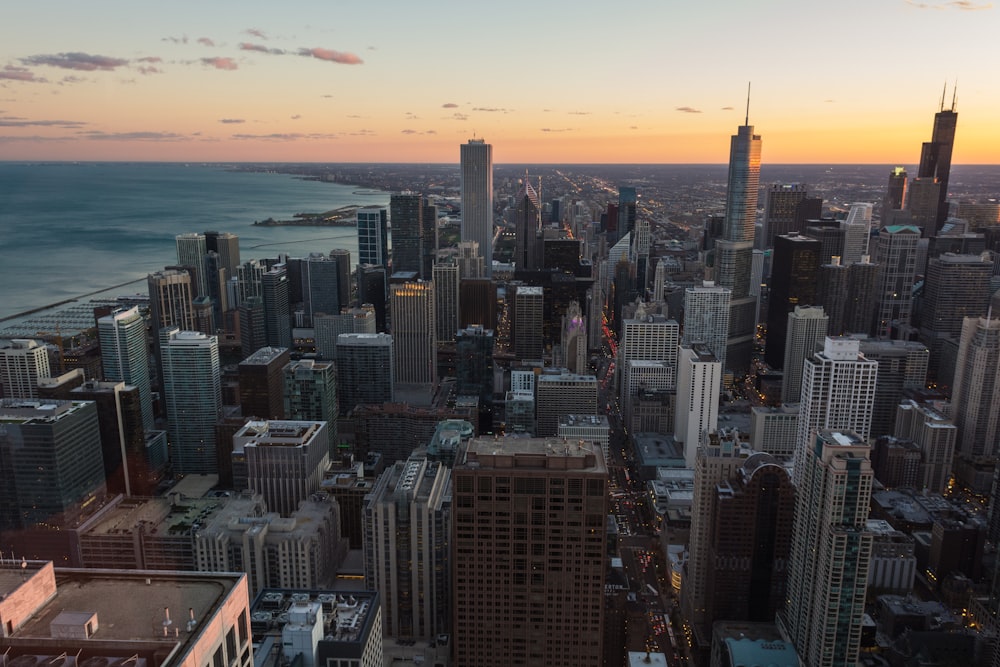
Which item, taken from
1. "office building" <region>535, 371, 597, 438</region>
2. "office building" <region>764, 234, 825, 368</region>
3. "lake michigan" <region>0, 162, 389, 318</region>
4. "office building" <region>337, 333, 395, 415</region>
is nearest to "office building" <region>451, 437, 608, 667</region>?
"lake michigan" <region>0, 162, 389, 318</region>

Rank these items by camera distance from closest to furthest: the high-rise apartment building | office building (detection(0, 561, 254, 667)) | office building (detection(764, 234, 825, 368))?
1. office building (detection(0, 561, 254, 667))
2. office building (detection(764, 234, 825, 368))
3. the high-rise apartment building

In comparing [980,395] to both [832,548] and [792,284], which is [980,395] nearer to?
[792,284]

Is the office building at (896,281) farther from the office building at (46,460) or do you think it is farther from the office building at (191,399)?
the office building at (46,460)

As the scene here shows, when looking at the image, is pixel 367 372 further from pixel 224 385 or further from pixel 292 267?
pixel 292 267

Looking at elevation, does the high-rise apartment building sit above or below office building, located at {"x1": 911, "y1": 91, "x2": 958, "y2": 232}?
below

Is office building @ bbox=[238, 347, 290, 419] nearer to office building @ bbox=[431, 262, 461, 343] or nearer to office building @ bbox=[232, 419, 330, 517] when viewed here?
office building @ bbox=[232, 419, 330, 517]

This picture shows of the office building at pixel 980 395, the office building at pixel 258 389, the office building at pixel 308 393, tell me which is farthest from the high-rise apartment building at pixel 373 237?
the office building at pixel 980 395

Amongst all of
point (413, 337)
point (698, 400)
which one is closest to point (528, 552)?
point (698, 400)
